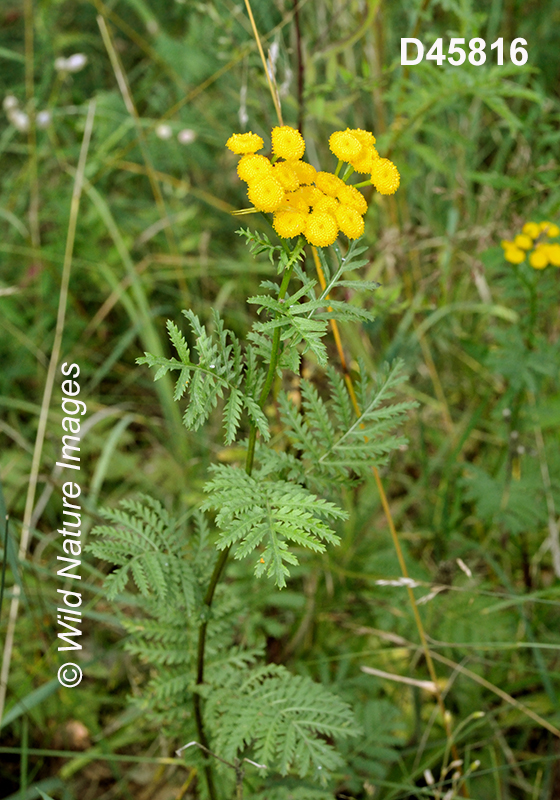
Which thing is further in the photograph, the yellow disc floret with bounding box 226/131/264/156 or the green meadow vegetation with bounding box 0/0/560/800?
the green meadow vegetation with bounding box 0/0/560/800

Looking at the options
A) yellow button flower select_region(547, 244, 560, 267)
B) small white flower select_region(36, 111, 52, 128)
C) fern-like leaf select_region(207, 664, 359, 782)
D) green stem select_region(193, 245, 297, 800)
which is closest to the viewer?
green stem select_region(193, 245, 297, 800)

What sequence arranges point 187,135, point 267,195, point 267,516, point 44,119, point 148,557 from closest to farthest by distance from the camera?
point 267,195 < point 267,516 < point 148,557 < point 44,119 < point 187,135

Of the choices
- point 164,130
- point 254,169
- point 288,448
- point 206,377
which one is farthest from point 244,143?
point 164,130

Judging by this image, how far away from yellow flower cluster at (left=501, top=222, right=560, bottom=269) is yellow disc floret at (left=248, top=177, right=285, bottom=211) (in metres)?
1.17

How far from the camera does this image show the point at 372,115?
282 centimetres

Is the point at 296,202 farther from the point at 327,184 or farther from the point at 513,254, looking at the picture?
the point at 513,254

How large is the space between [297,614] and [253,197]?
4.79ft

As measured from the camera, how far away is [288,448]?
1.71 meters

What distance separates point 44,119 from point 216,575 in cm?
250

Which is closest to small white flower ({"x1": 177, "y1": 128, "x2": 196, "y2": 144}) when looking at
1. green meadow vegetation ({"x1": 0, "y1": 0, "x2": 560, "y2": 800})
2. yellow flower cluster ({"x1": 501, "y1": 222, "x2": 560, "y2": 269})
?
green meadow vegetation ({"x1": 0, "y1": 0, "x2": 560, "y2": 800})

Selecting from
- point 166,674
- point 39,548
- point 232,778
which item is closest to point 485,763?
point 232,778

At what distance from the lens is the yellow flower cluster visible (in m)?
1.78

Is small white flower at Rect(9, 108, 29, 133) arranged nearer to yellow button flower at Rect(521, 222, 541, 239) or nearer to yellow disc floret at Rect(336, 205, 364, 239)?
yellow button flower at Rect(521, 222, 541, 239)

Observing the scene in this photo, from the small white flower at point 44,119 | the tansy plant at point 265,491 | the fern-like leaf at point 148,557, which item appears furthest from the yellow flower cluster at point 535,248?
the small white flower at point 44,119
